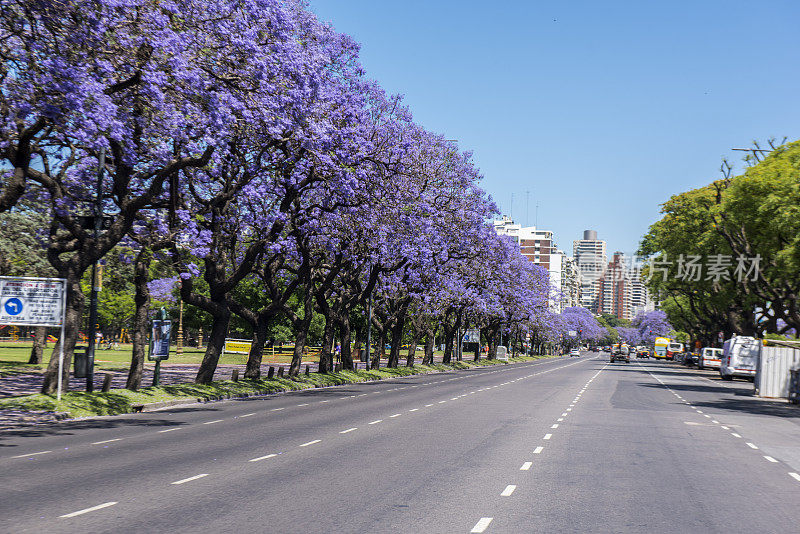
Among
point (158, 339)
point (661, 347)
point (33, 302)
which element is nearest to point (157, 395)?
point (158, 339)

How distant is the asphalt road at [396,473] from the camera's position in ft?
26.8

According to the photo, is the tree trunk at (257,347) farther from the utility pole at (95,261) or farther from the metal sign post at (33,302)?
the metal sign post at (33,302)

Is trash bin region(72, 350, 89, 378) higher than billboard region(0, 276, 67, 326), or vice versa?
billboard region(0, 276, 67, 326)

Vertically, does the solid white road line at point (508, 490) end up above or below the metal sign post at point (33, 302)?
below

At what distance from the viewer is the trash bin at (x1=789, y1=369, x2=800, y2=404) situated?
31984 millimetres

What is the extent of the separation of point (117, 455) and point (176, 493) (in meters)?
3.61

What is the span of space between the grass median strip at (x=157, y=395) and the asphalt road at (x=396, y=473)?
1.38 meters

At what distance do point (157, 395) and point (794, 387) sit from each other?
81.5ft

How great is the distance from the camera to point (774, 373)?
3509 centimetres

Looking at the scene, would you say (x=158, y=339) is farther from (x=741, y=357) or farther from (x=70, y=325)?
(x=741, y=357)

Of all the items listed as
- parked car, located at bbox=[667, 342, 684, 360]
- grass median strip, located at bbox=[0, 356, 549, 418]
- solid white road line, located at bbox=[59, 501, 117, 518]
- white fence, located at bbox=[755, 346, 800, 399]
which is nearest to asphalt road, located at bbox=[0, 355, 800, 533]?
solid white road line, located at bbox=[59, 501, 117, 518]

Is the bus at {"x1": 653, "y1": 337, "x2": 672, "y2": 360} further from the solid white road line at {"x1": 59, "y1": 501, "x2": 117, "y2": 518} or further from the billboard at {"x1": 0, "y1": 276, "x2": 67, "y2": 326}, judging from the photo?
the solid white road line at {"x1": 59, "y1": 501, "x2": 117, "y2": 518}

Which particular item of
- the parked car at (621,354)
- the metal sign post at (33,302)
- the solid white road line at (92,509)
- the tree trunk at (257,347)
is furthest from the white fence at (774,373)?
the parked car at (621,354)

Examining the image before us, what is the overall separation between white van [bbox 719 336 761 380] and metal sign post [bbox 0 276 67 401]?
43.0m
